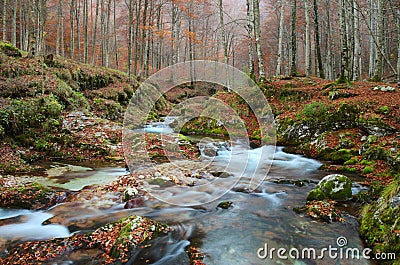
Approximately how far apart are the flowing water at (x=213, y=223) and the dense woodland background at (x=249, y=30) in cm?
469

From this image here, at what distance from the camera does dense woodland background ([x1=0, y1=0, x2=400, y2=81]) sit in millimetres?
15062

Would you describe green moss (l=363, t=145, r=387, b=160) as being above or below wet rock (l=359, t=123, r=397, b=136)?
below

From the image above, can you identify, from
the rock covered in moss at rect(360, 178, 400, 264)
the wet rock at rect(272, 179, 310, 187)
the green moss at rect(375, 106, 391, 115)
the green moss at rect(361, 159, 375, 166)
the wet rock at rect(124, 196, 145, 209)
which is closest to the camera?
the rock covered in moss at rect(360, 178, 400, 264)

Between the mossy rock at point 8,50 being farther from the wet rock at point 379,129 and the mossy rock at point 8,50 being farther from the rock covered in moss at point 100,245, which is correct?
the wet rock at point 379,129

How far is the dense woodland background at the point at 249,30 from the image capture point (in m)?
15.1

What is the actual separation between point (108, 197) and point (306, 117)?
29.5 ft

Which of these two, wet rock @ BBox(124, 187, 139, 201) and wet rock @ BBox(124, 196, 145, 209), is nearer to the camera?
wet rock @ BBox(124, 196, 145, 209)

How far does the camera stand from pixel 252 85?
15883mm

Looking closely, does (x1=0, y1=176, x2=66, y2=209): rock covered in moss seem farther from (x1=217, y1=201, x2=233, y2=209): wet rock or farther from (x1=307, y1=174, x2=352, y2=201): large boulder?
(x1=307, y1=174, x2=352, y2=201): large boulder

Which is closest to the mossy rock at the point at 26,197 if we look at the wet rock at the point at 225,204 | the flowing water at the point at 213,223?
the flowing water at the point at 213,223

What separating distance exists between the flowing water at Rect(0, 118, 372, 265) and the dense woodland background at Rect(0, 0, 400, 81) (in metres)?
4.69

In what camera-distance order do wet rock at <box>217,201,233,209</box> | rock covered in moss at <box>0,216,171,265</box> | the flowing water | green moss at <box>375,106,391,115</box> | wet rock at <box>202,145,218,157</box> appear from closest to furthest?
rock covered in moss at <box>0,216,171,265</box> < the flowing water < wet rock at <box>217,201,233,209</box> < green moss at <box>375,106,391,115</box> < wet rock at <box>202,145,218,157</box>

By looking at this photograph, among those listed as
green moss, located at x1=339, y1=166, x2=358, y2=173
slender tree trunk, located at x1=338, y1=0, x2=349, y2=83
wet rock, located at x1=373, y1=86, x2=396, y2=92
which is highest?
slender tree trunk, located at x1=338, y1=0, x2=349, y2=83

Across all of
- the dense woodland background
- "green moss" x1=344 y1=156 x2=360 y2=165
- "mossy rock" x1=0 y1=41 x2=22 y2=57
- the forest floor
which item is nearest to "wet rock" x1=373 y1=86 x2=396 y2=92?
the forest floor
